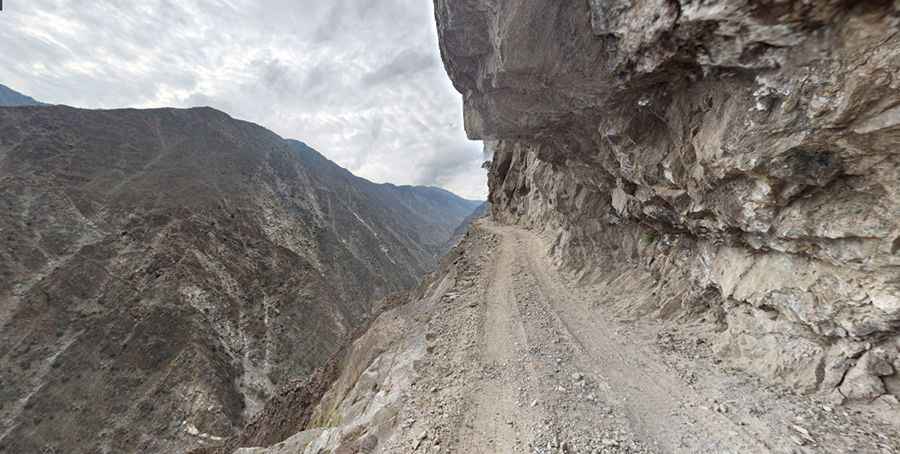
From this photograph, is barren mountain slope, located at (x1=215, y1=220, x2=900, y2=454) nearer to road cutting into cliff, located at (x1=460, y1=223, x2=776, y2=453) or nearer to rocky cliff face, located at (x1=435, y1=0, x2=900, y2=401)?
road cutting into cliff, located at (x1=460, y1=223, x2=776, y2=453)

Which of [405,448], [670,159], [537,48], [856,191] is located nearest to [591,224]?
[670,159]

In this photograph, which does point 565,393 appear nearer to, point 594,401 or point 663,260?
point 594,401

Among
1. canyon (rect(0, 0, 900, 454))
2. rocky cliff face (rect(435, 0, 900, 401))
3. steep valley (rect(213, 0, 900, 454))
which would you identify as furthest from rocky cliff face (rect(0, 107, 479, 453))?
rocky cliff face (rect(435, 0, 900, 401))

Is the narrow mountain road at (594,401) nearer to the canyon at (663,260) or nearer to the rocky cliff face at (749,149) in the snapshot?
the canyon at (663,260)

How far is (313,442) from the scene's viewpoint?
9492 millimetres

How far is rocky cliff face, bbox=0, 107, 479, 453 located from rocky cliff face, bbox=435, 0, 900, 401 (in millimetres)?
23647

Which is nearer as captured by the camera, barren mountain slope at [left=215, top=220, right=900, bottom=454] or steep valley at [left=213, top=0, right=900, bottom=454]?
steep valley at [left=213, top=0, right=900, bottom=454]

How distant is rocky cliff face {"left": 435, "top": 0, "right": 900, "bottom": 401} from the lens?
5.54 metres

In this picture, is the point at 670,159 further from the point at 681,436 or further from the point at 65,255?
the point at 65,255

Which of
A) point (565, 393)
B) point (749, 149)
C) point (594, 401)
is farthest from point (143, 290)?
point (749, 149)

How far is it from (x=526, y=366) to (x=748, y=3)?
925cm

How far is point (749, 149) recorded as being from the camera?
7.31 meters

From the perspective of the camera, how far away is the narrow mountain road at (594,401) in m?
6.45

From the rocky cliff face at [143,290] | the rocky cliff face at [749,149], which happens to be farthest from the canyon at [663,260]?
the rocky cliff face at [143,290]
